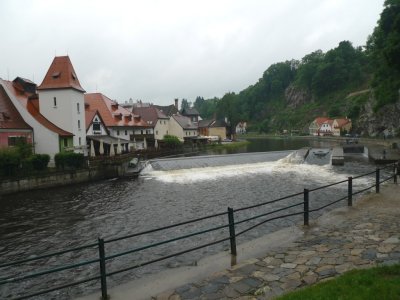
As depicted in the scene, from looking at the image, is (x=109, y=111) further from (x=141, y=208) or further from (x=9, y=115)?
(x=141, y=208)

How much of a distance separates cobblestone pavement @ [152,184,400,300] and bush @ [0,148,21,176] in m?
25.6

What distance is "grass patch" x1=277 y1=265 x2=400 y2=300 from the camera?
5.59 metres

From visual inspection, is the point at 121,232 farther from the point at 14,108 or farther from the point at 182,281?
the point at 14,108

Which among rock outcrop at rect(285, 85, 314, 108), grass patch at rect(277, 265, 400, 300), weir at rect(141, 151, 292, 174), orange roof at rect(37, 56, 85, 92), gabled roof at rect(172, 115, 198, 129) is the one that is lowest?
grass patch at rect(277, 265, 400, 300)

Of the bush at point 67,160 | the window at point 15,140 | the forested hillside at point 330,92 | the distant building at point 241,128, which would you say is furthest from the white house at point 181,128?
the distant building at point 241,128

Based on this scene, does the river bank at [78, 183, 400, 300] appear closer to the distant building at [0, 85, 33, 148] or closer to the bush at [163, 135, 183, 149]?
the distant building at [0, 85, 33, 148]

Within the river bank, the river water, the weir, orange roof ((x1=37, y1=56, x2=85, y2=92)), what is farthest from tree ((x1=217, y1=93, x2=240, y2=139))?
the river bank

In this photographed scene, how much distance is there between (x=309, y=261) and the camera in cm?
812

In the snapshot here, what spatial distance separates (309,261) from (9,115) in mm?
38023

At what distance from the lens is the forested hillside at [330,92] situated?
7022 cm

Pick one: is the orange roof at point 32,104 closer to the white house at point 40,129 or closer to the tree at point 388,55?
the white house at point 40,129

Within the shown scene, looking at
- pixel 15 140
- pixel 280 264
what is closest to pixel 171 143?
pixel 15 140

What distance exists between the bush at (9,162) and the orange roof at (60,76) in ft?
45.5

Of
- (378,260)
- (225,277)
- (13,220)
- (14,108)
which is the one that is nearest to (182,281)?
(225,277)
